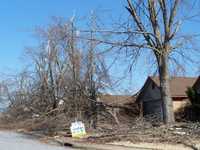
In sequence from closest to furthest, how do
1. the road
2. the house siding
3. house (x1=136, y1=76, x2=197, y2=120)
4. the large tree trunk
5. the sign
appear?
the road, the large tree trunk, the sign, house (x1=136, y1=76, x2=197, y2=120), the house siding

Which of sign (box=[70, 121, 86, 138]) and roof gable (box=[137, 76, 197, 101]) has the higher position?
roof gable (box=[137, 76, 197, 101])

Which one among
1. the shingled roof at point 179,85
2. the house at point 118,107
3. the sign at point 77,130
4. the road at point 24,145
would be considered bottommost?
the road at point 24,145

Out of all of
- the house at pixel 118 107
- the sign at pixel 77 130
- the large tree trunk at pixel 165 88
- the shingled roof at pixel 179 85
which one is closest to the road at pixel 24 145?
the sign at pixel 77 130

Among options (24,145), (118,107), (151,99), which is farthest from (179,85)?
(24,145)

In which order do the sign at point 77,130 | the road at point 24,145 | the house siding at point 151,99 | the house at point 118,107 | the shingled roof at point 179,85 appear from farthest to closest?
the house siding at point 151,99 → the shingled roof at point 179,85 → the house at point 118,107 → the sign at point 77,130 → the road at point 24,145

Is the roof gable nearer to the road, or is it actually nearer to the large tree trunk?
the large tree trunk

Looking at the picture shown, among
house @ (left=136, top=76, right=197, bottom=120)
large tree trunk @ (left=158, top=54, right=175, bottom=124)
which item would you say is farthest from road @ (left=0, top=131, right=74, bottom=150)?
house @ (left=136, top=76, right=197, bottom=120)

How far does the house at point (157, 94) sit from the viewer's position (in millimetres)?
42781

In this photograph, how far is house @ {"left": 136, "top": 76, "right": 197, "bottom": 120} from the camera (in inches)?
1684

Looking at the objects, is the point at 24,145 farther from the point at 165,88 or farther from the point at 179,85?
the point at 179,85

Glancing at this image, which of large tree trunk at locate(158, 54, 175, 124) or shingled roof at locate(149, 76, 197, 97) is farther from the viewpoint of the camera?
shingled roof at locate(149, 76, 197, 97)

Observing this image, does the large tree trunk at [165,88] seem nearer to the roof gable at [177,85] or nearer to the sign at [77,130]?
the sign at [77,130]

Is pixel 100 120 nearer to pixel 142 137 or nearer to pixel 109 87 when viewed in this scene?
pixel 109 87

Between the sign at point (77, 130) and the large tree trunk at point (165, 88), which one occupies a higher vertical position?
the large tree trunk at point (165, 88)
